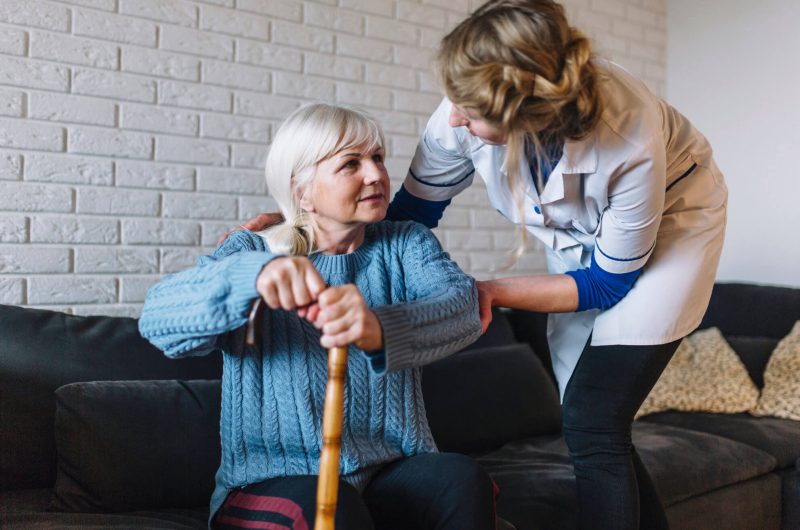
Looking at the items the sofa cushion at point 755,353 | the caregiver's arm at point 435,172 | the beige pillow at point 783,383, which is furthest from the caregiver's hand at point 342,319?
the sofa cushion at point 755,353

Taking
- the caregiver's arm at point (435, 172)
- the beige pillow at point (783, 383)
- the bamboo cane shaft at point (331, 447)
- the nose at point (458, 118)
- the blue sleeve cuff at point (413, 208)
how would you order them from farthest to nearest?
1. the beige pillow at point (783, 383)
2. the blue sleeve cuff at point (413, 208)
3. the caregiver's arm at point (435, 172)
4. the nose at point (458, 118)
5. the bamboo cane shaft at point (331, 447)

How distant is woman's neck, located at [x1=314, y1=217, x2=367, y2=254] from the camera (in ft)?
5.00

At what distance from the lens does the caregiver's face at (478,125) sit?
4.12ft

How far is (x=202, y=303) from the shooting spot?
121 cm

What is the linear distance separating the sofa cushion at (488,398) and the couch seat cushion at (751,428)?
509 mm

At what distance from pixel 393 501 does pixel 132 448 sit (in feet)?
2.14

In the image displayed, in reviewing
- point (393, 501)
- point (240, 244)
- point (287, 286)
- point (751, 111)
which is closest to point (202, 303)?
point (287, 286)

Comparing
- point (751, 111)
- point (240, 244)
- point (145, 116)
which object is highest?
point (751, 111)

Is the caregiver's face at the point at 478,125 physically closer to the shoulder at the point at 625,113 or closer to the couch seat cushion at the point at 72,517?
the shoulder at the point at 625,113

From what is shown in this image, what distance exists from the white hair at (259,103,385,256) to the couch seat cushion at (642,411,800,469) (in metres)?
1.77

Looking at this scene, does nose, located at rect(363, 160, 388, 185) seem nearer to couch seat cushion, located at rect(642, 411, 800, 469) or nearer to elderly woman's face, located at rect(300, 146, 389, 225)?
elderly woman's face, located at rect(300, 146, 389, 225)

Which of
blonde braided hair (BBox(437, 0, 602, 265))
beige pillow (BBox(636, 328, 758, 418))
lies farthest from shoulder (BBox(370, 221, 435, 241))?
beige pillow (BBox(636, 328, 758, 418))

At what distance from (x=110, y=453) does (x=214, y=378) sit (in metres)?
0.37

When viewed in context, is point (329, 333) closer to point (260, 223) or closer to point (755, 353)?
point (260, 223)
